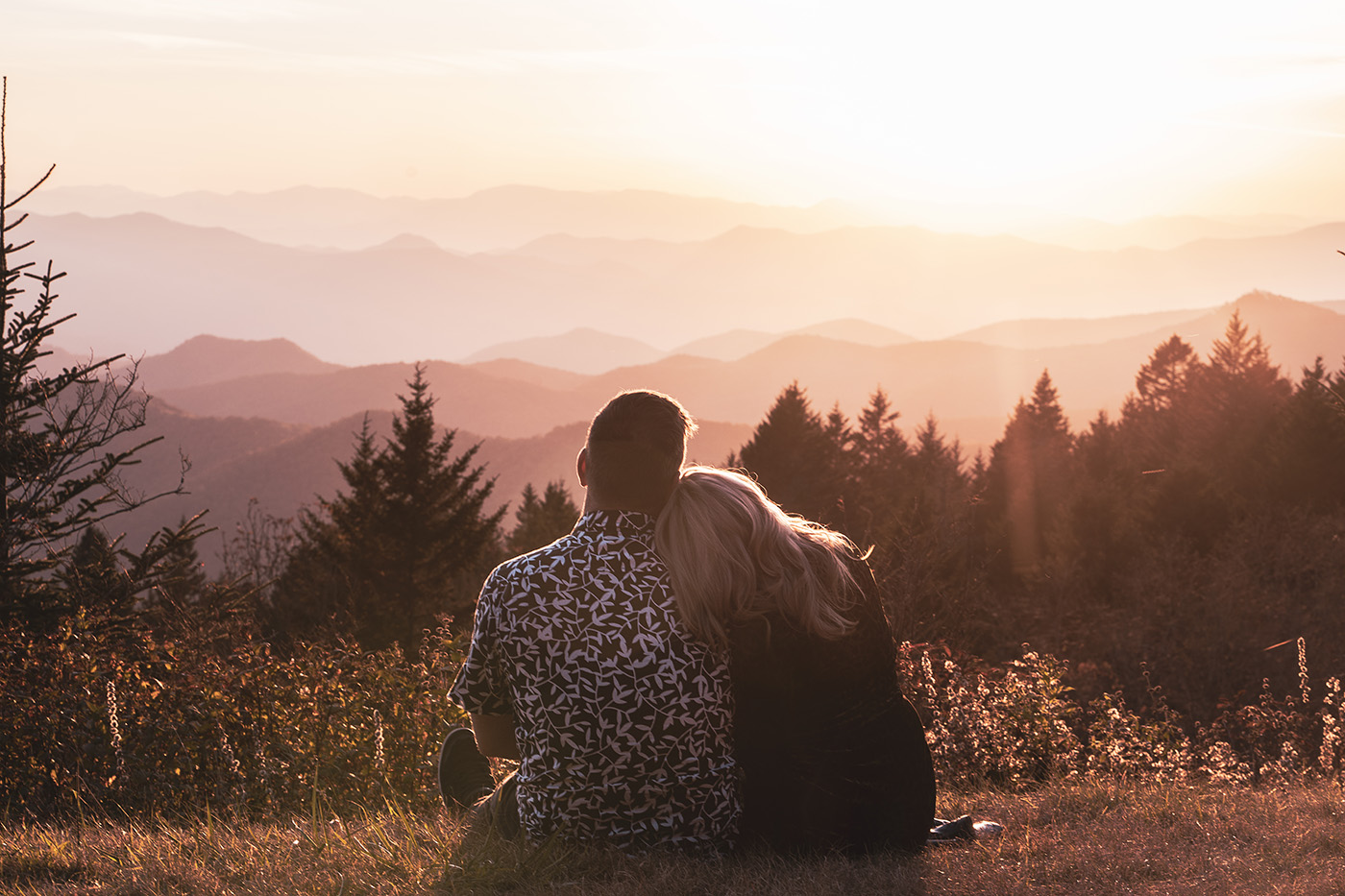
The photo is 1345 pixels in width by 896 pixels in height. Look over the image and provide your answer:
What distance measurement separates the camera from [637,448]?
2.97 meters

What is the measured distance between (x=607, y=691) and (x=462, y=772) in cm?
117

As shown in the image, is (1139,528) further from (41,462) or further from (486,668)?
(486,668)

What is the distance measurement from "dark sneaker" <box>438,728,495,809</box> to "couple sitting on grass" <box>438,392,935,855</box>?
2.18ft

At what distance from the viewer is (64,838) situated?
412cm

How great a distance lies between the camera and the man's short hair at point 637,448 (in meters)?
2.95

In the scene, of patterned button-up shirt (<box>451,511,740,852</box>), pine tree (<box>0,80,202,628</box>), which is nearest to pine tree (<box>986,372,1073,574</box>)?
pine tree (<box>0,80,202,628</box>)

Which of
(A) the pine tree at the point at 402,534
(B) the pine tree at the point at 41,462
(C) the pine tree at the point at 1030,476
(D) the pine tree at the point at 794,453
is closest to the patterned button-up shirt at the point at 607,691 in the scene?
(B) the pine tree at the point at 41,462

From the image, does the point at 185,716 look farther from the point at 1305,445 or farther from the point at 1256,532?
the point at 1305,445

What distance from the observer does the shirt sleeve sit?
9.98 feet

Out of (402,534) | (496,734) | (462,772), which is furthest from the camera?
(402,534)

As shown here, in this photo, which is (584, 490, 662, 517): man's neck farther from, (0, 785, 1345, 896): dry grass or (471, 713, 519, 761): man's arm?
(0, 785, 1345, 896): dry grass

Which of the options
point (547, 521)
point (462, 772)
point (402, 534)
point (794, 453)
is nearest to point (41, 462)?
point (462, 772)

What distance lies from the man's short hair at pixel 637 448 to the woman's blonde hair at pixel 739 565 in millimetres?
76

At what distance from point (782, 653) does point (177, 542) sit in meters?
9.23
